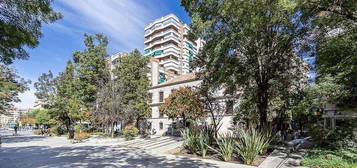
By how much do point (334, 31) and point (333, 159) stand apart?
6.00 meters

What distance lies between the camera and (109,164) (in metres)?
8.88

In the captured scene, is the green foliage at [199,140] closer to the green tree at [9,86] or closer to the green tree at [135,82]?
the green tree at [135,82]

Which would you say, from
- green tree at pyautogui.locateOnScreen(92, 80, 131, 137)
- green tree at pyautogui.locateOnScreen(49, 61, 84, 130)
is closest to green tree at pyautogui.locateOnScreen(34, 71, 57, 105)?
green tree at pyautogui.locateOnScreen(49, 61, 84, 130)

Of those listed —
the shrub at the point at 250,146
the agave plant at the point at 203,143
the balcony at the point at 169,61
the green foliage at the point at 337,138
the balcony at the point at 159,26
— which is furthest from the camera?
the balcony at the point at 159,26

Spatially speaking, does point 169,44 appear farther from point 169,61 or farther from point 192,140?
point 192,140

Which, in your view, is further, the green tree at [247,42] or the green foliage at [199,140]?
the green foliage at [199,140]

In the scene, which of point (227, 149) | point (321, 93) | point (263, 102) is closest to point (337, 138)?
point (263, 102)

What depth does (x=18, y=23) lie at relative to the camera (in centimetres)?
475

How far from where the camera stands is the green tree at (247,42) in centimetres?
893

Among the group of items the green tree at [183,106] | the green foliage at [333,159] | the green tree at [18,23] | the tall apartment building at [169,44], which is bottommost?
the green foliage at [333,159]

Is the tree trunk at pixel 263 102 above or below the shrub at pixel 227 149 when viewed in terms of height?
above

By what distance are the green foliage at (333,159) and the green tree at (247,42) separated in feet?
10.7

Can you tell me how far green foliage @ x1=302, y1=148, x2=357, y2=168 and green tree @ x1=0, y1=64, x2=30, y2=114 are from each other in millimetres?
25487

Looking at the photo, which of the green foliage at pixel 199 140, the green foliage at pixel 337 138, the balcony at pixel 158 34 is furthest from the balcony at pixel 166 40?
the green foliage at pixel 337 138
